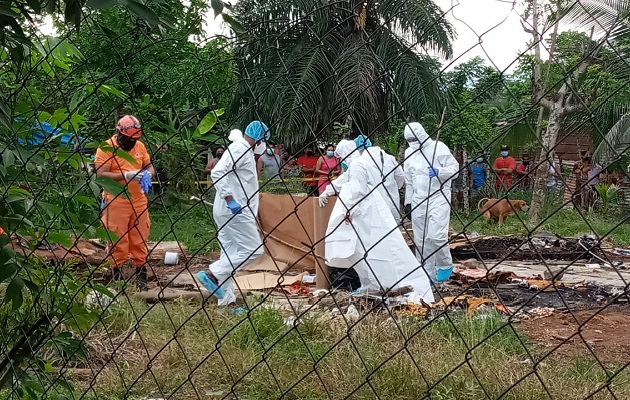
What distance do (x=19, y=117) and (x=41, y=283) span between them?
0.49 meters

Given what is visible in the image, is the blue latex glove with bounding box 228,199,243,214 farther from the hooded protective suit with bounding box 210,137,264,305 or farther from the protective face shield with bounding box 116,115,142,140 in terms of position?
the protective face shield with bounding box 116,115,142,140

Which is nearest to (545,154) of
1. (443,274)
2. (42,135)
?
(42,135)

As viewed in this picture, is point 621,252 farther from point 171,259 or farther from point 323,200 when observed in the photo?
point 171,259

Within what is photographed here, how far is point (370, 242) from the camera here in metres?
6.13

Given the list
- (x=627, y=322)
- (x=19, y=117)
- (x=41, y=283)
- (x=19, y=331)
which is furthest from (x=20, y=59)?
(x=627, y=322)

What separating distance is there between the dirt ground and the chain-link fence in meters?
0.03

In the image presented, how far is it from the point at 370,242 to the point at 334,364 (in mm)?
2774

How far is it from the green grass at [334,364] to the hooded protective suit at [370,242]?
4.78ft

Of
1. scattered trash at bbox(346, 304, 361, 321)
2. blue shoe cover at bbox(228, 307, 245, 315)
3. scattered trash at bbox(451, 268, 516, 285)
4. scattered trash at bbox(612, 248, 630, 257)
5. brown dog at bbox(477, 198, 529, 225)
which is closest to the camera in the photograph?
brown dog at bbox(477, 198, 529, 225)

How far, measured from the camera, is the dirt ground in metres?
4.30

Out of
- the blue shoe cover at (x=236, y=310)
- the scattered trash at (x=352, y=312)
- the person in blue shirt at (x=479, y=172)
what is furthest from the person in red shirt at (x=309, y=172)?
the blue shoe cover at (x=236, y=310)

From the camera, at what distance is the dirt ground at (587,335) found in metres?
4.30

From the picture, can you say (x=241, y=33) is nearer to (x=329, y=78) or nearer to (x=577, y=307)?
(x=329, y=78)

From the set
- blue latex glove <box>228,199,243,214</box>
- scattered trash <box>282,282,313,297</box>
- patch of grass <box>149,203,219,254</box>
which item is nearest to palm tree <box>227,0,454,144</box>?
blue latex glove <box>228,199,243,214</box>
